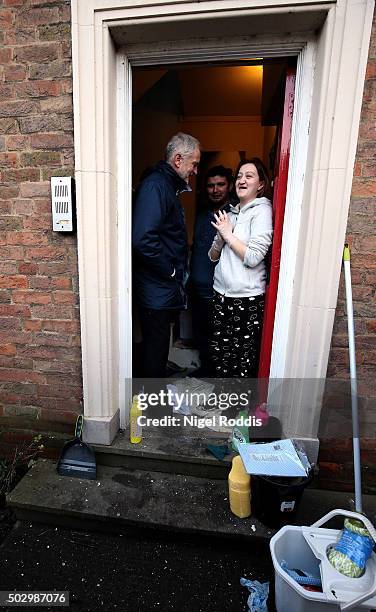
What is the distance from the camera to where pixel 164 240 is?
2488mm

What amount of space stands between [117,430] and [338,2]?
9.48ft

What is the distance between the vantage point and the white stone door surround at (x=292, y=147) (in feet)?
5.92

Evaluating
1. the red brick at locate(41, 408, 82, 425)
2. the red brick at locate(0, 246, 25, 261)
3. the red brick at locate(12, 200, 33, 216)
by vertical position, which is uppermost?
the red brick at locate(12, 200, 33, 216)

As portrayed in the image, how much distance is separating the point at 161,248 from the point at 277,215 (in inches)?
32.2

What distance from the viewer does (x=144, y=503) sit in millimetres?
2107

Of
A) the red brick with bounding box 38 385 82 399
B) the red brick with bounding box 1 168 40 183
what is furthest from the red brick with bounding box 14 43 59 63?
the red brick with bounding box 38 385 82 399

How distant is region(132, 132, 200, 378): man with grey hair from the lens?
7.62 feet

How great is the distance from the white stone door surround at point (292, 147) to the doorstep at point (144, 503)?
0.33 meters

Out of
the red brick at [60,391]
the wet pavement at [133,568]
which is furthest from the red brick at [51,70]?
the wet pavement at [133,568]

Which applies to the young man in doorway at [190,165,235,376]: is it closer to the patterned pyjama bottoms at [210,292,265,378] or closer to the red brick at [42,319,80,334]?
the patterned pyjama bottoms at [210,292,265,378]

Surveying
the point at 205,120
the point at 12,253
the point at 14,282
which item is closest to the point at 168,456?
the point at 14,282

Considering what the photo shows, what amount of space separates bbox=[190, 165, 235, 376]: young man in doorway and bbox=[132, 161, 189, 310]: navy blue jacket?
1.11ft

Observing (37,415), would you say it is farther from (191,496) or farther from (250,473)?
(250,473)

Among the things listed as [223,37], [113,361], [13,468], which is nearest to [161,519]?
[113,361]
